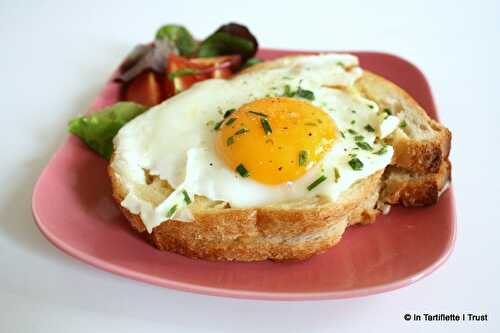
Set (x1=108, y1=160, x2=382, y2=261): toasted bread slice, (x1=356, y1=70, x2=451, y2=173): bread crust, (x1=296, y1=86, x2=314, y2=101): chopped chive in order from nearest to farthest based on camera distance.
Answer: (x1=108, y1=160, x2=382, y2=261): toasted bread slice
(x1=356, y1=70, x2=451, y2=173): bread crust
(x1=296, y1=86, x2=314, y2=101): chopped chive

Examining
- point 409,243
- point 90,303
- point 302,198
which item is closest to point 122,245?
point 90,303

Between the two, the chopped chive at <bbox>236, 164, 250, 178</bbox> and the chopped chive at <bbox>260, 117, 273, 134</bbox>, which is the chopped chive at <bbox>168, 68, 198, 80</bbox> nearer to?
the chopped chive at <bbox>260, 117, 273, 134</bbox>

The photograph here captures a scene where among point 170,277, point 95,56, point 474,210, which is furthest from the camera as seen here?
point 95,56

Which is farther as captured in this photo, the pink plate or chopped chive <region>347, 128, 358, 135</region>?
chopped chive <region>347, 128, 358, 135</region>

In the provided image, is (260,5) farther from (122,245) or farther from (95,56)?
(122,245)

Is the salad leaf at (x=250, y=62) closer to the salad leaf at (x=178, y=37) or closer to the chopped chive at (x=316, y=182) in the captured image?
the salad leaf at (x=178, y=37)

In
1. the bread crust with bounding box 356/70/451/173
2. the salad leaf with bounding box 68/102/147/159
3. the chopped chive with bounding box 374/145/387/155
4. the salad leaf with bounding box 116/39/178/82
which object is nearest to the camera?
the chopped chive with bounding box 374/145/387/155

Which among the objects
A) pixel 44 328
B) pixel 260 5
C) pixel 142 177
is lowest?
pixel 44 328

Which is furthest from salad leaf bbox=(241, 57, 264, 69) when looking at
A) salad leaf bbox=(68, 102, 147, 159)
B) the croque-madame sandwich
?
salad leaf bbox=(68, 102, 147, 159)

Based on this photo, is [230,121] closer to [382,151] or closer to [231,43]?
[382,151]
